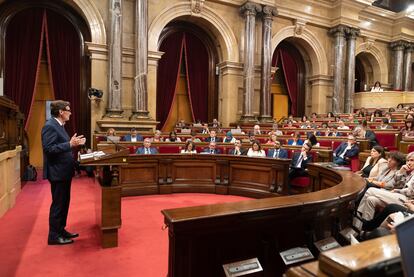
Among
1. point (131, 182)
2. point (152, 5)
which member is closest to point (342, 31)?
point (152, 5)

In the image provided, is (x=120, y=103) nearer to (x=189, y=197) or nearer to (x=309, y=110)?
(x=189, y=197)

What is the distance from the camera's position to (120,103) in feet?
30.0

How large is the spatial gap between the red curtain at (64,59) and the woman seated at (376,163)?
8.32 m

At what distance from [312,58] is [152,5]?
24.0ft

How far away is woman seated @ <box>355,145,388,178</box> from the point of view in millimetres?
4133

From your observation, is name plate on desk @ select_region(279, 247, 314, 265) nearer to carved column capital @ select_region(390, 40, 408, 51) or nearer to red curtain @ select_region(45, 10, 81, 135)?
red curtain @ select_region(45, 10, 81, 135)

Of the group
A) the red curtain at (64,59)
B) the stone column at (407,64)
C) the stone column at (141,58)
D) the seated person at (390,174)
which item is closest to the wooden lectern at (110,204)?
the seated person at (390,174)

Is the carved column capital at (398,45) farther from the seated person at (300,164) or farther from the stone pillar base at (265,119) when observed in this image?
the seated person at (300,164)

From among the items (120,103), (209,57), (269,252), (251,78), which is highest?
(209,57)

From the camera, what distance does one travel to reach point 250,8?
11039 mm

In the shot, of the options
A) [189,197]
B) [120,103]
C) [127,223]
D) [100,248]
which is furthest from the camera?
[120,103]

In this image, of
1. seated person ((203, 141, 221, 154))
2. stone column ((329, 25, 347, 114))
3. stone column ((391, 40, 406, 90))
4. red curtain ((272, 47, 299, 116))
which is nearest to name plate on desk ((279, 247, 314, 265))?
seated person ((203, 141, 221, 154))

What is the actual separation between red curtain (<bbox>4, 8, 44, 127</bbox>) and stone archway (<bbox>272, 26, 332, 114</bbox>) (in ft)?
29.7

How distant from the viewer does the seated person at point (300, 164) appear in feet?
17.4
